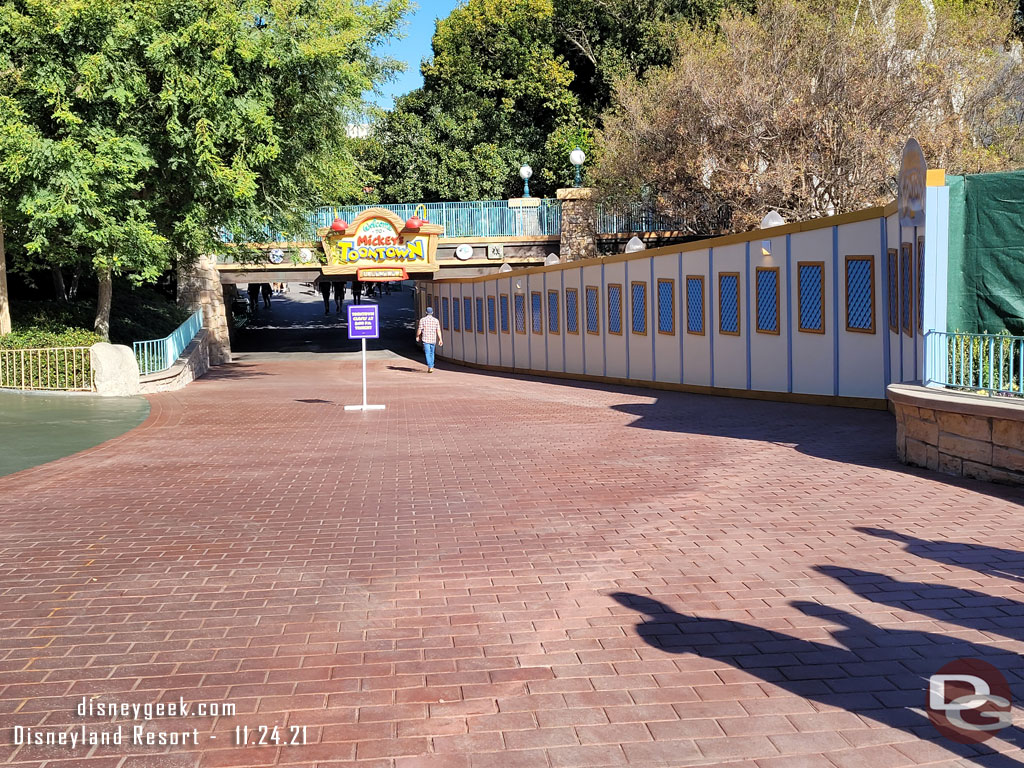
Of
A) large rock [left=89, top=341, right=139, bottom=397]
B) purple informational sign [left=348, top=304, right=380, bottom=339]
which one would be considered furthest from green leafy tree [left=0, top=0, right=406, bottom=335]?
purple informational sign [left=348, top=304, right=380, bottom=339]

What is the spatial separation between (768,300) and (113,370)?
12.6 metres

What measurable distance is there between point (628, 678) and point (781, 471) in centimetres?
585

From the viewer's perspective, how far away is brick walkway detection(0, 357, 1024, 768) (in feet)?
14.6

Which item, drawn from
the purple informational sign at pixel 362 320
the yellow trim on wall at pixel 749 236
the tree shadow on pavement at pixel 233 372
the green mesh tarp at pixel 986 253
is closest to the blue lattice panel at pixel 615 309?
the yellow trim on wall at pixel 749 236

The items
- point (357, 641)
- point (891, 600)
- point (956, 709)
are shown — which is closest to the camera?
point (956, 709)

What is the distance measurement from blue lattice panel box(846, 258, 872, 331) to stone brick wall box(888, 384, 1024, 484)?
480 cm

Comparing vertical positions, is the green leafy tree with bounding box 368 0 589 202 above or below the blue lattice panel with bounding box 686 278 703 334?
above

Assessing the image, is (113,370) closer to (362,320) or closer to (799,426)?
(362,320)

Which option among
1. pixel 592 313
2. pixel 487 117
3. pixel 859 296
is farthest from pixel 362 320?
pixel 487 117

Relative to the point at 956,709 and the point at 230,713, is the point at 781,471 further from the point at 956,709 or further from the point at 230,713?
the point at 230,713

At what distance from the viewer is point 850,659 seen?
522 centimetres

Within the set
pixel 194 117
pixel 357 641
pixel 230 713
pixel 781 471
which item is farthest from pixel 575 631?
pixel 194 117

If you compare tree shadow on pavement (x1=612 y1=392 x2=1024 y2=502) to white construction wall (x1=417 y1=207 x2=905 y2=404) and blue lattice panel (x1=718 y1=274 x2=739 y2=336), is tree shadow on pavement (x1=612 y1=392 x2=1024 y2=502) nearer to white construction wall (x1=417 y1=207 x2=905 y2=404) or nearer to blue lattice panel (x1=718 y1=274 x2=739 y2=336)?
white construction wall (x1=417 y1=207 x2=905 y2=404)

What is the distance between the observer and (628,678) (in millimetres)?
5023
